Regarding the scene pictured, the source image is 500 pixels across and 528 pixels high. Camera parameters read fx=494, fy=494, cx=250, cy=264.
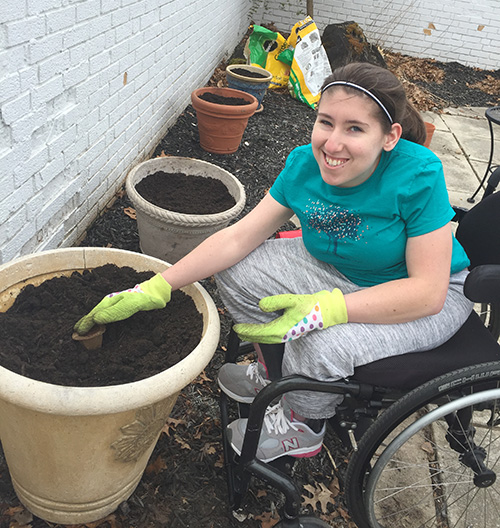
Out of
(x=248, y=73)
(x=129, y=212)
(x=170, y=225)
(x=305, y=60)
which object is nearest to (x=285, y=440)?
(x=170, y=225)

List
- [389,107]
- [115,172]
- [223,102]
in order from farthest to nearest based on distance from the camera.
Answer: [223,102] → [115,172] → [389,107]

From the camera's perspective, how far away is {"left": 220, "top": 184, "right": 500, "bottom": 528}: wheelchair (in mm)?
1392

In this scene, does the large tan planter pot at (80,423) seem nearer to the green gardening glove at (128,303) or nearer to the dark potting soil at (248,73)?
the green gardening glove at (128,303)

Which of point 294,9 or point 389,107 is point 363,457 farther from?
point 294,9

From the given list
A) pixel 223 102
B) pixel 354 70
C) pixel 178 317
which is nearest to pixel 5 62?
pixel 178 317

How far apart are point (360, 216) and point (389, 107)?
34 cm

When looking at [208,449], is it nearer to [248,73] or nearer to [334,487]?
[334,487]

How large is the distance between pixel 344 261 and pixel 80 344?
0.90 meters

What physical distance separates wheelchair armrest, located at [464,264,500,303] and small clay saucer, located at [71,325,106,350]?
111 cm

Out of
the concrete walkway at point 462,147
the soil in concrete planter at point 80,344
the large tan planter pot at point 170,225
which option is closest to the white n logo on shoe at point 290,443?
the soil in concrete planter at point 80,344

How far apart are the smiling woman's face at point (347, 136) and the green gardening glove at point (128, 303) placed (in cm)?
64

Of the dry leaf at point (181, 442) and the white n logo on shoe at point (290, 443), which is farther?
the dry leaf at point (181, 442)

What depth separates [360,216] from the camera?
1576 millimetres

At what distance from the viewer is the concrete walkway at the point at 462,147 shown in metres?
5.08
